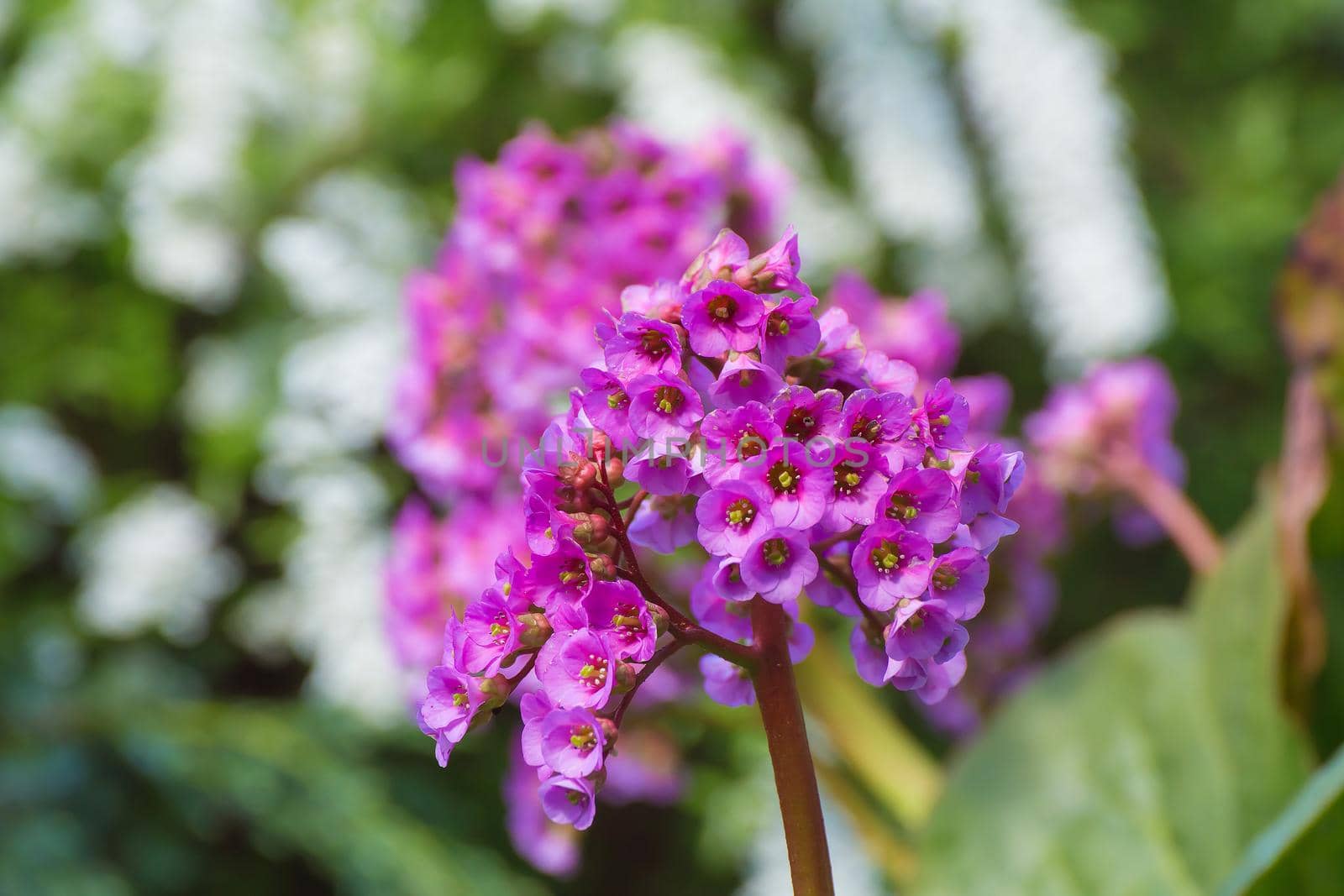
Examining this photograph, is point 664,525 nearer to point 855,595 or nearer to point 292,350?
point 855,595

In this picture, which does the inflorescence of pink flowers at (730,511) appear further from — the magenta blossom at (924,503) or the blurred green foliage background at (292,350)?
the blurred green foliage background at (292,350)

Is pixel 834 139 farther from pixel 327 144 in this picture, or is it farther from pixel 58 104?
pixel 58 104

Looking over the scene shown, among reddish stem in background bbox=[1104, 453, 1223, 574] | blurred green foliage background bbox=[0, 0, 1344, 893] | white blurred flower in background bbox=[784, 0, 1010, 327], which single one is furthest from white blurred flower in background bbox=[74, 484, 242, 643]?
reddish stem in background bbox=[1104, 453, 1223, 574]

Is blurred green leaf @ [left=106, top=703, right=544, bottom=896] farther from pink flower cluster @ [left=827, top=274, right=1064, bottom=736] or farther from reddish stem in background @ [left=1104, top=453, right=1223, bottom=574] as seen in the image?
reddish stem in background @ [left=1104, top=453, right=1223, bottom=574]

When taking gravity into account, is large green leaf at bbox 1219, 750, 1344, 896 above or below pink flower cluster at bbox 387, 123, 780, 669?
above

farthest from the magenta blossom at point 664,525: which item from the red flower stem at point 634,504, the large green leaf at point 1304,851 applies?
the large green leaf at point 1304,851

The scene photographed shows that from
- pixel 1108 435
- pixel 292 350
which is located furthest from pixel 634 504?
pixel 292 350
